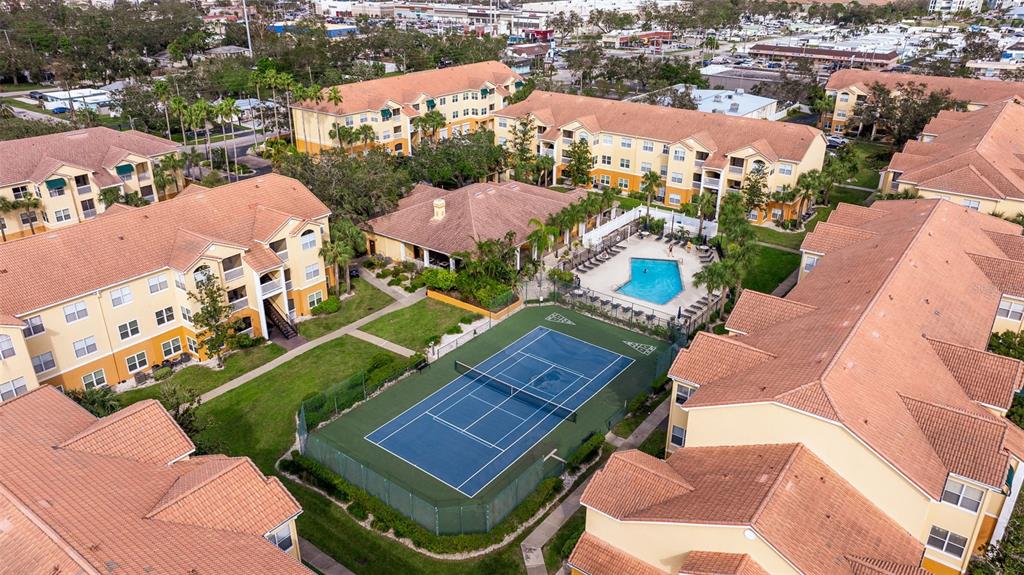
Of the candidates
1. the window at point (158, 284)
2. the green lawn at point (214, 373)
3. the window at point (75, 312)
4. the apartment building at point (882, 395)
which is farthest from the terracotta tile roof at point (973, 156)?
the window at point (75, 312)

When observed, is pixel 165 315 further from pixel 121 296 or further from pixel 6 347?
pixel 6 347

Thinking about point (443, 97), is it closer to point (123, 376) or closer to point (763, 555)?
point (123, 376)

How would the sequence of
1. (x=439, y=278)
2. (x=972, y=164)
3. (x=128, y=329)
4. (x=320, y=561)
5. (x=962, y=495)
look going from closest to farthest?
(x=962, y=495), (x=320, y=561), (x=128, y=329), (x=439, y=278), (x=972, y=164)

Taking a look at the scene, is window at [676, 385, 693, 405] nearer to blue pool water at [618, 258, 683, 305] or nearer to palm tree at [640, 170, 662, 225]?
blue pool water at [618, 258, 683, 305]

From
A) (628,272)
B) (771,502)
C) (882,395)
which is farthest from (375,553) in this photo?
(628,272)

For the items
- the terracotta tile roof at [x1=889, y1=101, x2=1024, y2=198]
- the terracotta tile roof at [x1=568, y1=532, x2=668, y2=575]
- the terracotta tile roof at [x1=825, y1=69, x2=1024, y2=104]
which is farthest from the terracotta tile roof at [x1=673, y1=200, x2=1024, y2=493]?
the terracotta tile roof at [x1=825, y1=69, x2=1024, y2=104]

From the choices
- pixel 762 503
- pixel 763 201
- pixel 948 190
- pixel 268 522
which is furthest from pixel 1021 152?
pixel 268 522
